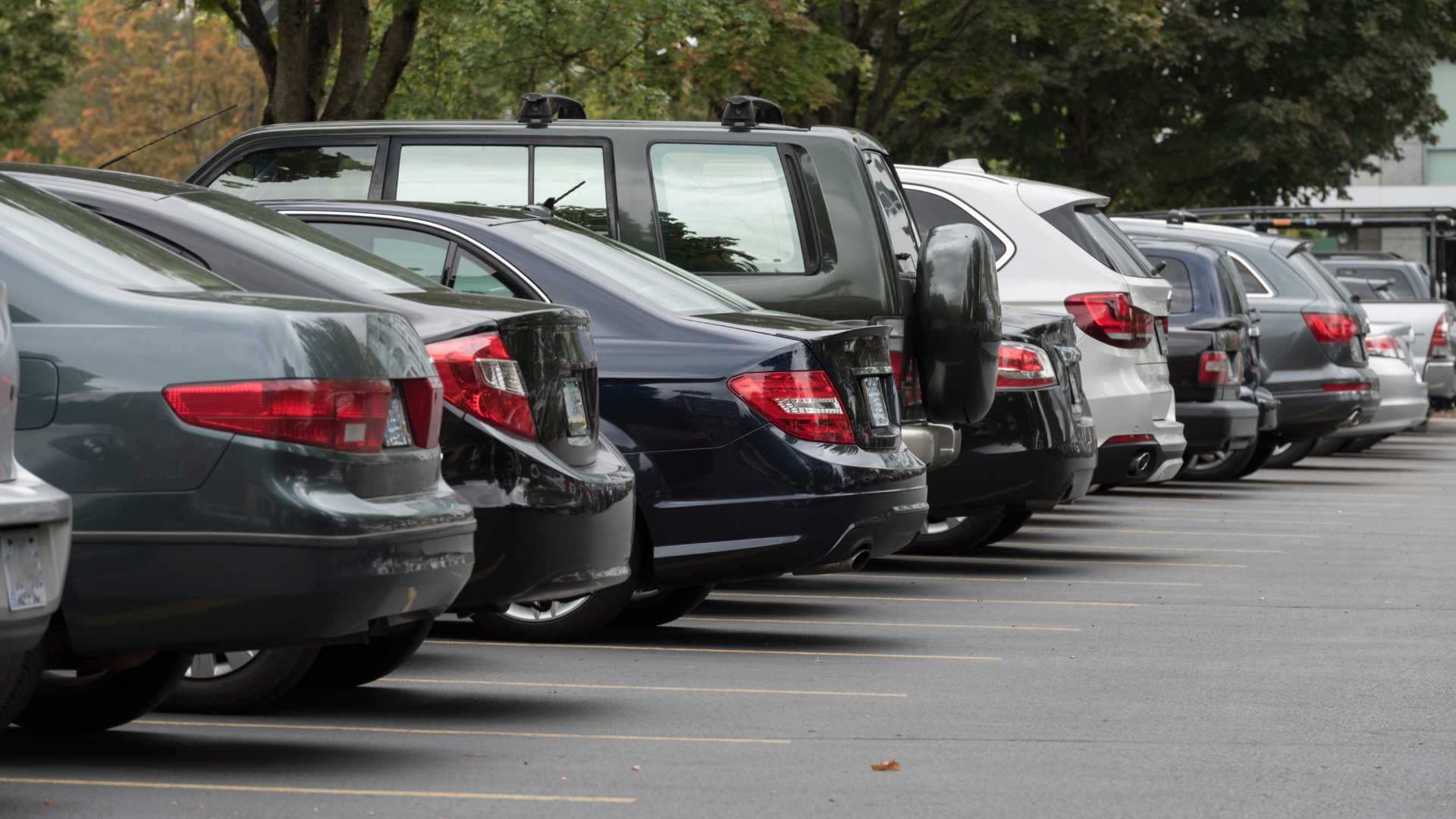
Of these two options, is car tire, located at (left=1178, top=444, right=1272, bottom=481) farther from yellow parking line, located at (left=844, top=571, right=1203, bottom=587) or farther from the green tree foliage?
the green tree foliage

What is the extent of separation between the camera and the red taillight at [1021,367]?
10.8 meters

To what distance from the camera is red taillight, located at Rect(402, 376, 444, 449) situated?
592 cm

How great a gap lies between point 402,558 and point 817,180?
15.1 feet

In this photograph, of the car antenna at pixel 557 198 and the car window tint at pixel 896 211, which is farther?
the car window tint at pixel 896 211

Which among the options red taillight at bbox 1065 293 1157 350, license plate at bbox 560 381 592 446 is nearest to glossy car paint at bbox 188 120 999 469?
red taillight at bbox 1065 293 1157 350

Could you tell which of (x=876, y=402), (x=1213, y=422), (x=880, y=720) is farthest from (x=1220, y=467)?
(x=880, y=720)

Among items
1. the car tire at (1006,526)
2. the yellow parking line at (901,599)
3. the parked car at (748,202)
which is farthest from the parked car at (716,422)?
the car tire at (1006,526)

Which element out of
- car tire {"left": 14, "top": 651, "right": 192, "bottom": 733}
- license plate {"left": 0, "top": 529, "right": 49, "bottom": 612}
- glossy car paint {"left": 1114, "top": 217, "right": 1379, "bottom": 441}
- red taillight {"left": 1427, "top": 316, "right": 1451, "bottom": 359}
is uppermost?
license plate {"left": 0, "top": 529, "right": 49, "bottom": 612}

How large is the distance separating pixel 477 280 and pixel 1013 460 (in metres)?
3.40

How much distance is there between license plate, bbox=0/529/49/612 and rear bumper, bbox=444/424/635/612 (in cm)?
171

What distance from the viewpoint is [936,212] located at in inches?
492

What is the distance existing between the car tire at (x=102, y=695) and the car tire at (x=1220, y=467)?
12595mm

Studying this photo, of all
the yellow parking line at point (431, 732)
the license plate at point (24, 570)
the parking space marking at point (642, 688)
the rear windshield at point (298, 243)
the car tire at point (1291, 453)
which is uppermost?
the rear windshield at point (298, 243)

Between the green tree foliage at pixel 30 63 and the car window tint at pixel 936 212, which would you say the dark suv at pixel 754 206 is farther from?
the green tree foliage at pixel 30 63
